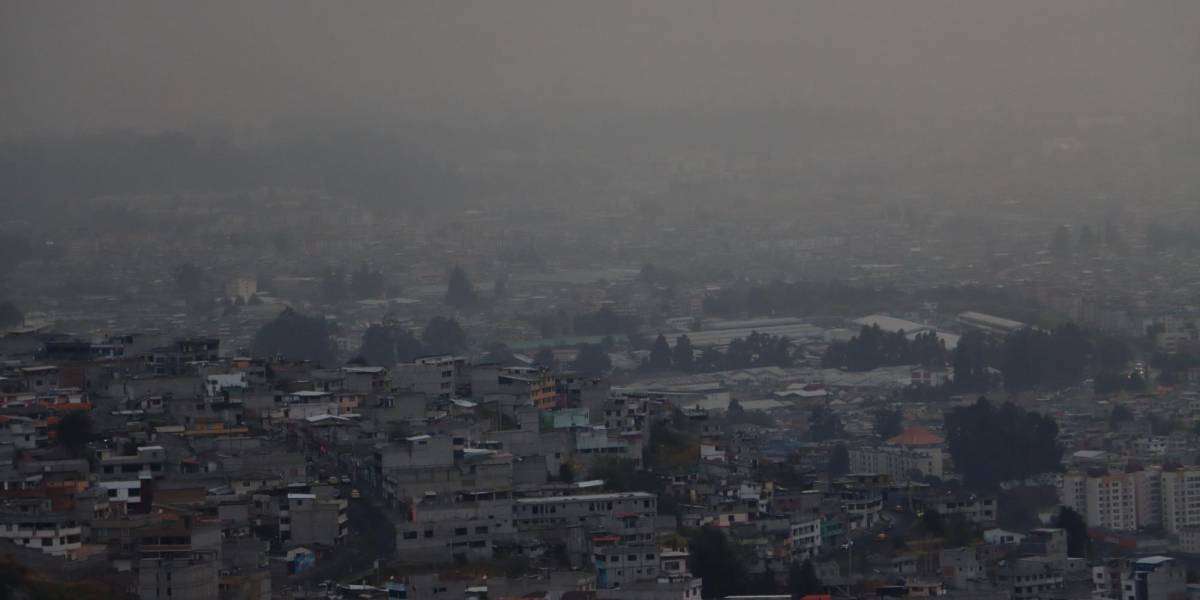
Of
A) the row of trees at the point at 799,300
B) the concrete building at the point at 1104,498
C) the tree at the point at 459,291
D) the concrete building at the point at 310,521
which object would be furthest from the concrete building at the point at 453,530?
the row of trees at the point at 799,300

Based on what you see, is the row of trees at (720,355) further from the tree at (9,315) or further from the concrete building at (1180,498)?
the concrete building at (1180,498)

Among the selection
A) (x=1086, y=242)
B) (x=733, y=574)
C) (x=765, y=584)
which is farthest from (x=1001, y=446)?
(x=1086, y=242)

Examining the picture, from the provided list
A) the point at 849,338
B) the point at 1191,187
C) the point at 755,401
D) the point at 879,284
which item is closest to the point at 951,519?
the point at 755,401

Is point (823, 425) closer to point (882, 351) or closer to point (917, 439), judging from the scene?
point (917, 439)

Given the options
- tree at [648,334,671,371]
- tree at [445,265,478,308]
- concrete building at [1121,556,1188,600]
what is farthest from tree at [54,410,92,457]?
tree at [445,265,478,308]

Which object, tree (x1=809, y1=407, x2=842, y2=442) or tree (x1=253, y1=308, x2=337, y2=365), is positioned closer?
tree (x1=809, y1=407, x2=842, y2=442)

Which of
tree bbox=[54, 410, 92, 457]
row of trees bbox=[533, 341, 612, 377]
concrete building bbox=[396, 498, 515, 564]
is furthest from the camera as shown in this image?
row of trees bbox=[533, 341, 612, 377]

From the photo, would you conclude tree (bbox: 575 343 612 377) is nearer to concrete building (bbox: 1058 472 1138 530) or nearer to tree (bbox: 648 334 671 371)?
tree (bbox: 648 334 671 371)
